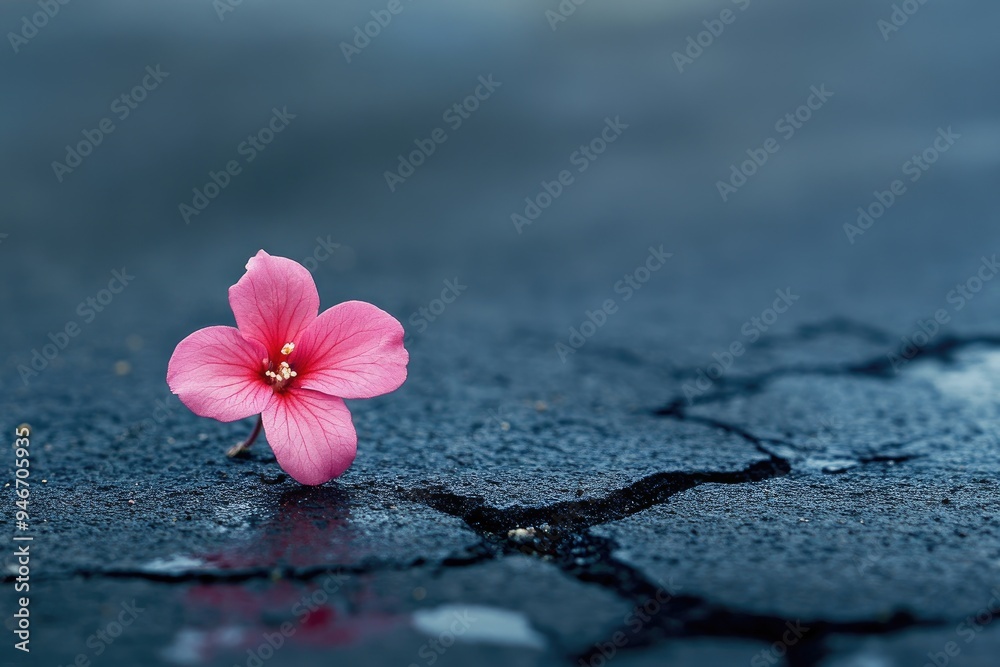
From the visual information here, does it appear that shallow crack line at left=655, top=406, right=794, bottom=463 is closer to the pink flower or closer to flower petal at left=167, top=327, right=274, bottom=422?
the pink flower

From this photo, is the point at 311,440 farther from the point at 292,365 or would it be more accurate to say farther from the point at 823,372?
the point at 823,372

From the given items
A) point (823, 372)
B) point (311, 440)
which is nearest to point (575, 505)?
point (311, 440)

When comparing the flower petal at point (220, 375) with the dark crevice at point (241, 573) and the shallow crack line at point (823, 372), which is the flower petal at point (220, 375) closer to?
the dark crevice at point (241, 573)

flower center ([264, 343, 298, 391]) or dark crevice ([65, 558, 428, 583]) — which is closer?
dark crevice ([65, 558, 428, 583])

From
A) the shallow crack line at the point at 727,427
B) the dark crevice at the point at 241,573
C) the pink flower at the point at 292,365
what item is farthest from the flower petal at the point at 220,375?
the shallow crack line at the point at 727,427

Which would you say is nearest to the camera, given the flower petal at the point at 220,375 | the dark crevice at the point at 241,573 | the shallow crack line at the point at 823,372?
the dark crevice at the point at 241,573

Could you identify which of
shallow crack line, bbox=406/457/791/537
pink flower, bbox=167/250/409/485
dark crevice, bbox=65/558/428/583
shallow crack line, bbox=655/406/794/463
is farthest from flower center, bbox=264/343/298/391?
shallow crack line, bbox=655/406/794/463
